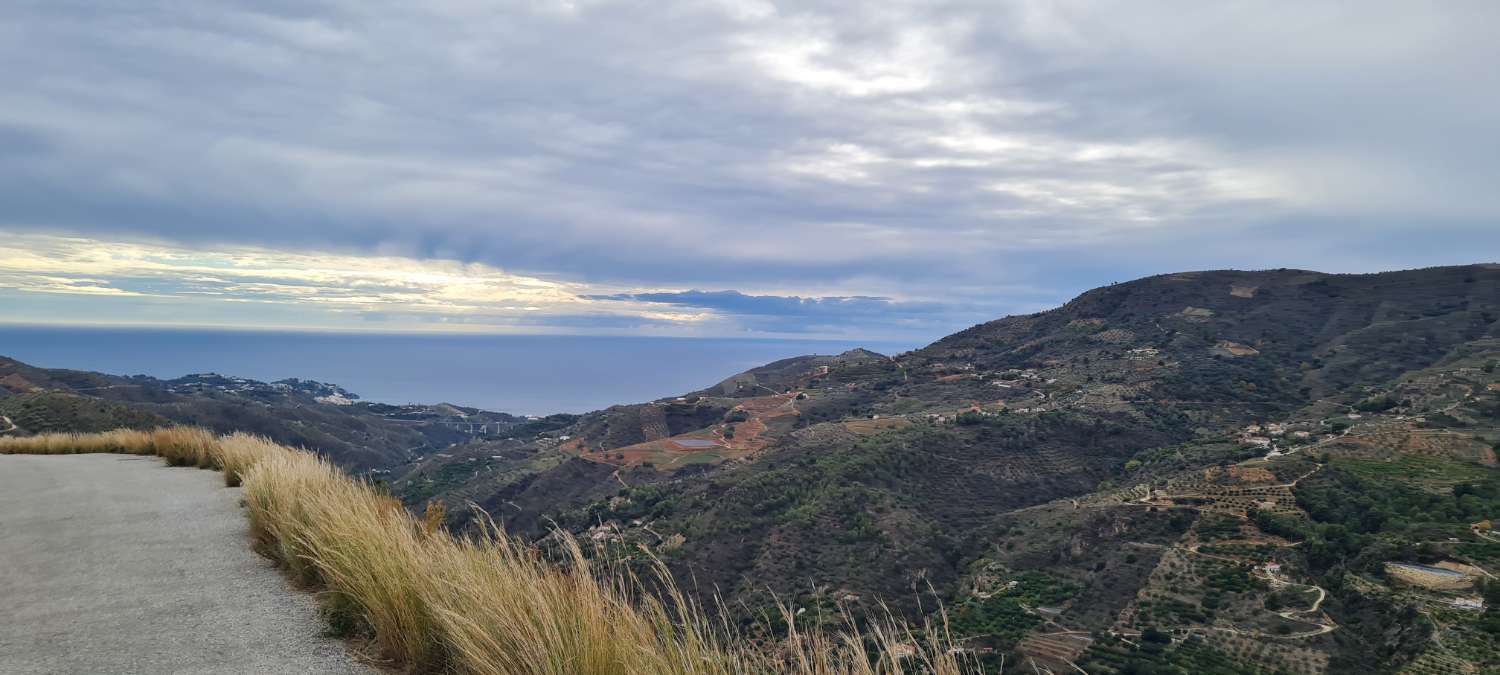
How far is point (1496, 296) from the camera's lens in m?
87.8

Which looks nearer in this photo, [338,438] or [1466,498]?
[1466,498]

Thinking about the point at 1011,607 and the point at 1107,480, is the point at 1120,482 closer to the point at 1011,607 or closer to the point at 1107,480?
the point at 1107,480

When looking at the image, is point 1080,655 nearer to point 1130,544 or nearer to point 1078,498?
point 1130,544

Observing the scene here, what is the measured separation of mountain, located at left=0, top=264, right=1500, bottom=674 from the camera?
2880 cm

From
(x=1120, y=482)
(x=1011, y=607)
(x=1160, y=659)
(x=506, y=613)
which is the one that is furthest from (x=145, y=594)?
(x=1120, y=482)

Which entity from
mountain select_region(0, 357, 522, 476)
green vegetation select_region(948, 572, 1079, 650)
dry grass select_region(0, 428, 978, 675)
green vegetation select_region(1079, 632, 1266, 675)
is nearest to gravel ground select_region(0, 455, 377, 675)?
dry grass select_region(0, 428, 978, 675)

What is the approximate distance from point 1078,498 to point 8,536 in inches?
2065

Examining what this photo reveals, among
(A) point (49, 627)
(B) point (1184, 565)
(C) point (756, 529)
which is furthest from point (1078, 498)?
(A) point (49, 627)

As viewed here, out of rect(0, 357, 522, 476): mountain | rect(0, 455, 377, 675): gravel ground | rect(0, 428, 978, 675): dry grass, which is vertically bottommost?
rect(0, 357, 522, 476): mountain

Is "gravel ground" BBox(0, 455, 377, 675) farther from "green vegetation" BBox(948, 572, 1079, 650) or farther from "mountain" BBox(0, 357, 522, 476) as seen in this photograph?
"mountain" BBox(0, 357, 522, 476)

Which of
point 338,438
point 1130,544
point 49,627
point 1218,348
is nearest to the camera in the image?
point 49,627

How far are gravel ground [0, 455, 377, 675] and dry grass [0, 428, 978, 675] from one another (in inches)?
10.6

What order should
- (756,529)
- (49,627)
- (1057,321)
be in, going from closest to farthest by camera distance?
(49,627)
(756,529)
(1057,321)

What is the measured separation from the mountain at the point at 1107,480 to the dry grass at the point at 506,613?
0.44m
